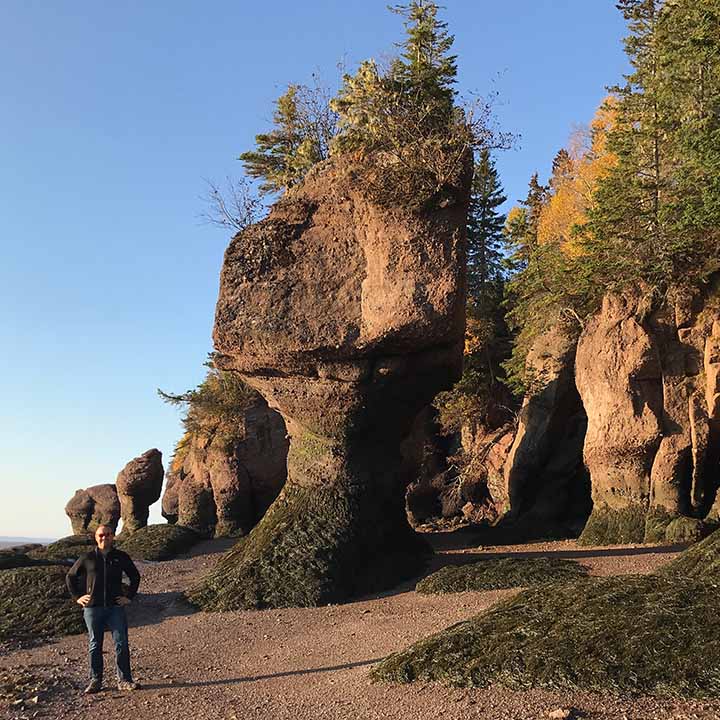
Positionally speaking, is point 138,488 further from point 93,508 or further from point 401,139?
point 401,139

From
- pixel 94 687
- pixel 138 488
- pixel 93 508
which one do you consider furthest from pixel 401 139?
pixel 93 508

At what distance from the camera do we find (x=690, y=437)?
66.1 ft

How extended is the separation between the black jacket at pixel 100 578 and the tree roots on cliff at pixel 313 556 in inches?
231

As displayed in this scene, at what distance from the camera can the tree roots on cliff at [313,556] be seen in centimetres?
1523

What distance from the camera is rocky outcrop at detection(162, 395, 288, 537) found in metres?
32.6

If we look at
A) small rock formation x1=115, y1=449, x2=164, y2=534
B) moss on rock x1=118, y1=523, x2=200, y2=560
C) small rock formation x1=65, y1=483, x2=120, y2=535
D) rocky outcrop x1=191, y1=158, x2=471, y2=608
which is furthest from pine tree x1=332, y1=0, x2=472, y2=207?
small rock formation x1=65, y1=483, x2=120, y2=535

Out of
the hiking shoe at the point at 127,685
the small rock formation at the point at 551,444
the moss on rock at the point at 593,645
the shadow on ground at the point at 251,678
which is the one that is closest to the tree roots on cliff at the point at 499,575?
the moss on rock at the point at 593,645

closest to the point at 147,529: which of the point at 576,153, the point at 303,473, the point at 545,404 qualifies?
the point at 303,473

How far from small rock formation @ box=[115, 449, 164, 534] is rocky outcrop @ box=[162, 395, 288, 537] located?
2935 millimetres

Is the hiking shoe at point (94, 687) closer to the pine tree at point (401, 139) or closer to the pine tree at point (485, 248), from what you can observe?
the pine tree at point (401, 139)

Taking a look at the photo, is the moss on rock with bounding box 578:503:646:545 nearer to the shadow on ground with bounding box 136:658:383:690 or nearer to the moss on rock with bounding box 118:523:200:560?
the shadow on ground with bounding box 136:658:383:690

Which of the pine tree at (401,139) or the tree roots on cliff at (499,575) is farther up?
the pine tree at (401,139)

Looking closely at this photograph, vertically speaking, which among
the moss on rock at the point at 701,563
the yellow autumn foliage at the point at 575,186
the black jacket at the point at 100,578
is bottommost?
the moss on rock at the point at 701,563

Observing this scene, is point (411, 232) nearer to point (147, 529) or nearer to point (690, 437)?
point (690, 437)
